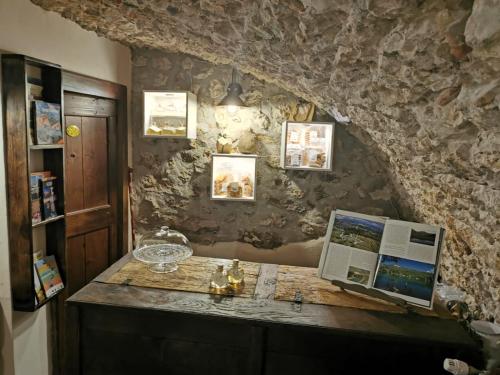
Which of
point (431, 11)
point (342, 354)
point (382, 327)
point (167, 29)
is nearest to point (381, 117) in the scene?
point (431, 11)

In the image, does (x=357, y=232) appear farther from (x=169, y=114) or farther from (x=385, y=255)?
(x=169, y=114)

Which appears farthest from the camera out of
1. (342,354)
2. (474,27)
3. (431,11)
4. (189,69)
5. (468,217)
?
(189,69)

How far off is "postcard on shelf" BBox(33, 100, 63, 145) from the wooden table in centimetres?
84

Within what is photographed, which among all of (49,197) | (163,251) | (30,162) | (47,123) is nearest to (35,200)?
(49,197)

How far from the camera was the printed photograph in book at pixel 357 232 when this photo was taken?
2.04 m

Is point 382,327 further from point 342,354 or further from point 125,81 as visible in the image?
→ point 125,81

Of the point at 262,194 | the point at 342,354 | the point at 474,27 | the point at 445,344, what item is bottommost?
the point at 342,354

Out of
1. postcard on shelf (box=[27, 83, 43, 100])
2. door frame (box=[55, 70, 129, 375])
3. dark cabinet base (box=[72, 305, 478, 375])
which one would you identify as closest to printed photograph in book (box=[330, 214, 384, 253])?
dark cabinet base (box=[72, 305, 478, 375])

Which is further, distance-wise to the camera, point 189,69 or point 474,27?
point 189,69

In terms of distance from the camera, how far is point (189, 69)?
2873 mm

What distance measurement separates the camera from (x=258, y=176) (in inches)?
116

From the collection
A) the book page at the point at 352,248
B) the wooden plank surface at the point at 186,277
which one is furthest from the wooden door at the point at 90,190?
the book page at the point at 352,248

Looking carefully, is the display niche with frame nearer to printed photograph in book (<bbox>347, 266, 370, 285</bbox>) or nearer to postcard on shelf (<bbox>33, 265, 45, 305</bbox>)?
postcard on shelf (<bbox>33, 265, 45, 305</bbox>)

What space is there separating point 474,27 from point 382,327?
4.55ft
